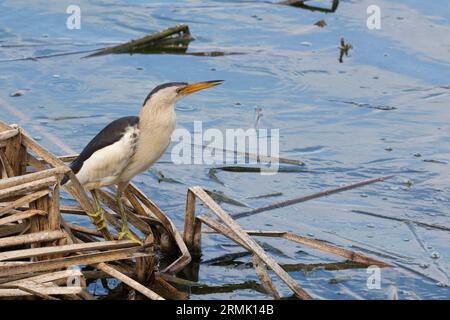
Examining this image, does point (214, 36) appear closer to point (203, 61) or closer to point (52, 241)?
point (203, 61)

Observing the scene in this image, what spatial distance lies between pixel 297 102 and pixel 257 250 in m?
3.51

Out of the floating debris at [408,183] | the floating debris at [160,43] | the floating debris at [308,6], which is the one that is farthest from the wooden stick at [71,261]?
the floating debris at [308,6]

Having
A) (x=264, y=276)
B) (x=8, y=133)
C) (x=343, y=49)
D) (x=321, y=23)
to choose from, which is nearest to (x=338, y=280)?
(x=264, y=276)

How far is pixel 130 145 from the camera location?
17.5ft

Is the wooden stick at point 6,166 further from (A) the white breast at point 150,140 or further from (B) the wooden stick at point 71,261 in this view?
(B) the wooden stick at point 71,261

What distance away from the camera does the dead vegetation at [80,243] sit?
16.1ft

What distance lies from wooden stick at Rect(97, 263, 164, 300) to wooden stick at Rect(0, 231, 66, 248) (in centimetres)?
25

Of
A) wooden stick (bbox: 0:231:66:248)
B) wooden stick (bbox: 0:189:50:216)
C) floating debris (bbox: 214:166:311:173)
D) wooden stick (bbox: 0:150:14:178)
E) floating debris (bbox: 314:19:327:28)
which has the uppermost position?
floating debris (bbox: 314:19:327:28)

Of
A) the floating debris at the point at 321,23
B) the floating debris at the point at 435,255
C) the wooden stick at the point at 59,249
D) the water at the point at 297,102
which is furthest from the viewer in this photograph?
the floating debris at the point at 321,23

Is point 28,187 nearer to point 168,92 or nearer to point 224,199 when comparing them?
point 168,92

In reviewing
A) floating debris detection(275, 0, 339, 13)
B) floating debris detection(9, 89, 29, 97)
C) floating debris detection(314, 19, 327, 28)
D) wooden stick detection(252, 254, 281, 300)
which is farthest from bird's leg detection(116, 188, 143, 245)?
floating debris detection(275, 0, 339, 13)

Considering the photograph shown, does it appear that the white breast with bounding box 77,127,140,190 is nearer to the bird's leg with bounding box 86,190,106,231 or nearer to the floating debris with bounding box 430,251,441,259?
the bird's leg with bounding box 86,190,106,231

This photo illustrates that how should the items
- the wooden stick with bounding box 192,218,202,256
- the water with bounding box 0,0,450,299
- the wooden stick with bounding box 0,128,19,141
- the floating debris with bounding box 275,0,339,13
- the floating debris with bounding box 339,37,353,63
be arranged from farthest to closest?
1. the floating debris with bounding box 275,0,339,13
2. the floating debris with bounding box 339,37,353,63
3. the water with bounding box 0,0,450,299
4. the wooden stick with bounding box 192,218,202,256
5. the wooden stick with bounding box 0,128,19,141

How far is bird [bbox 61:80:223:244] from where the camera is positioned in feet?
17.5
